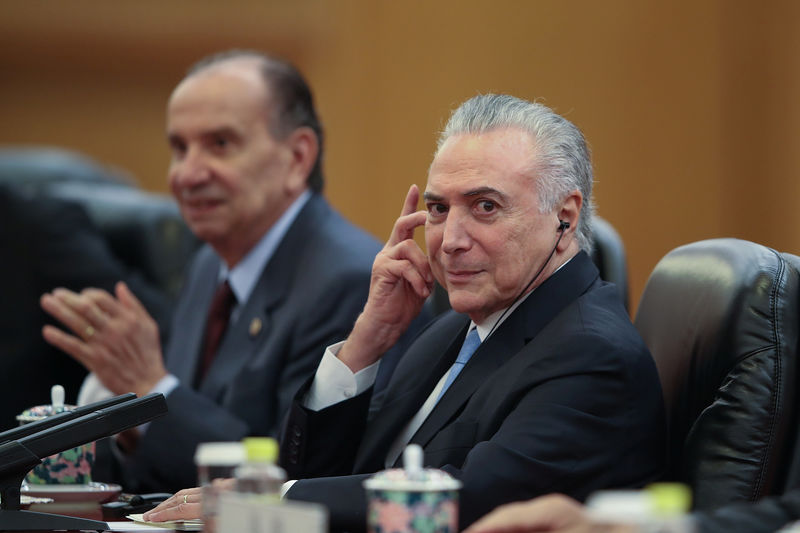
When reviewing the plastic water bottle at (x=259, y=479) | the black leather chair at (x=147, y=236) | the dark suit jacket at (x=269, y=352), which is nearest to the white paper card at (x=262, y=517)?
the plastic water bottle at (x=259, y=479)

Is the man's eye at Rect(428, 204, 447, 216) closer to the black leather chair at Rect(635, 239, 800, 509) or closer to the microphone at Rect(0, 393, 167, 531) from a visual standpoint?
the black leather chair at Rect(635, 239, 800, 509)

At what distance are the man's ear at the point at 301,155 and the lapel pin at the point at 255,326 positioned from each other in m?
0.47

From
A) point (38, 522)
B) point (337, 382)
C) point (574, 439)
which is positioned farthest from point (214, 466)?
point (337, 382)

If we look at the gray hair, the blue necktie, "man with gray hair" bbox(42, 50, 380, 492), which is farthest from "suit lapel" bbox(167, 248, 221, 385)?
the gray hair

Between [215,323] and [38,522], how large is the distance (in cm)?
150

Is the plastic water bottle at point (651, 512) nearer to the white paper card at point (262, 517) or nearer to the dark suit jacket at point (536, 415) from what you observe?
the white paper card at point (262, 517)

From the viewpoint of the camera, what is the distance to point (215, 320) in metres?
3.20

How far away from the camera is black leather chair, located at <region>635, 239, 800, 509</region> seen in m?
1.85

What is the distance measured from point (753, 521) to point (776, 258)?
77 centimetres

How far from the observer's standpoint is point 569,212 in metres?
2.03

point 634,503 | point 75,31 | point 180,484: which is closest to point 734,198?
point 180,484

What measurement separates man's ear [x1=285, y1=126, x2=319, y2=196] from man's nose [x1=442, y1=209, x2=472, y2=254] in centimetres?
135

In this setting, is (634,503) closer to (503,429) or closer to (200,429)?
(503,429)

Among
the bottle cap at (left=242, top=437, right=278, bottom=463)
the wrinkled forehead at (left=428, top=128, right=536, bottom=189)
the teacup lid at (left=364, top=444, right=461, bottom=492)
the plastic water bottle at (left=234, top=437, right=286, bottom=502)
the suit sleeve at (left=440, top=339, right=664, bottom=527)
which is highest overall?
the wrinkled forehead at (left=428, top=128, right=536, bottom=189)
